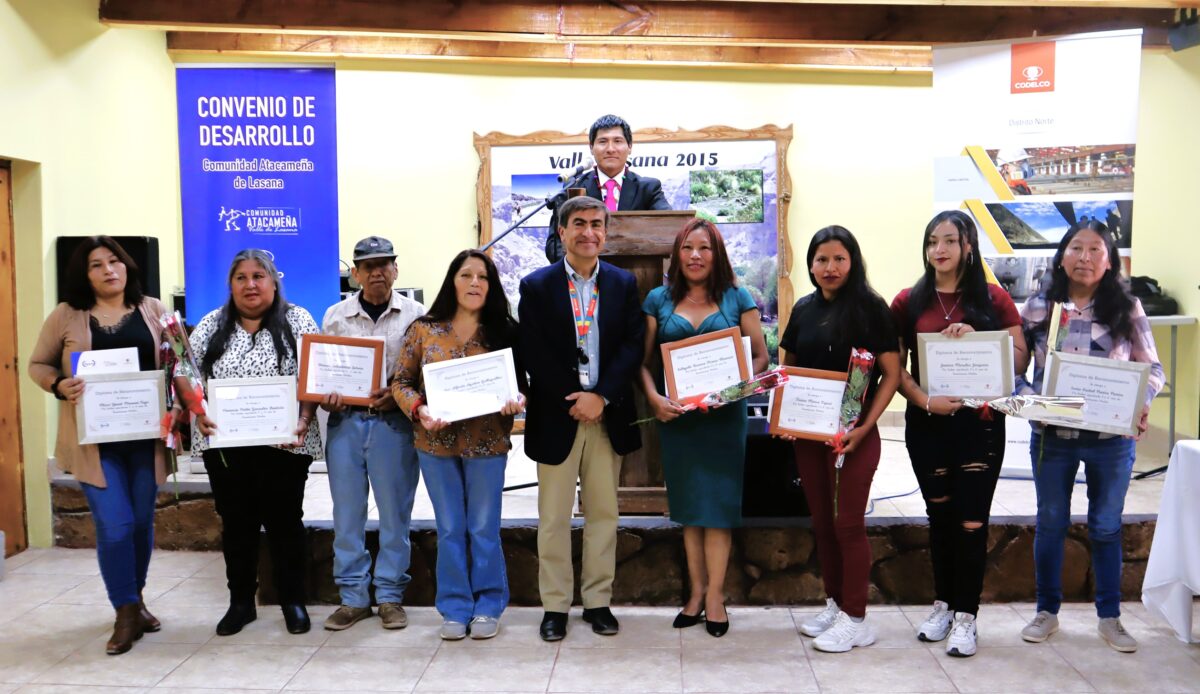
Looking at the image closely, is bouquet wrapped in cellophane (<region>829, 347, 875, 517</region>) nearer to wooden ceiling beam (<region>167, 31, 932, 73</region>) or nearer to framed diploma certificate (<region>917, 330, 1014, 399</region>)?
framed diploma certificate (<region>917, 330, 1014, 399</region>)

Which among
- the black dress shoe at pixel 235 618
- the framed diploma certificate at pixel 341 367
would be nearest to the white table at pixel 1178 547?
the framed diploma certificate at pixel 341 367

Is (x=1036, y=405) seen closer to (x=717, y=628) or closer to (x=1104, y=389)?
(x=1104, y=389)

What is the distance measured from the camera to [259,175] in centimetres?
454

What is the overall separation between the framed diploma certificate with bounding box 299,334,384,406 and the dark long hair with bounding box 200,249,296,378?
0.11 metres

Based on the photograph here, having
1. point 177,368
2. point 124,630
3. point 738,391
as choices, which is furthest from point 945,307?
point 124,630

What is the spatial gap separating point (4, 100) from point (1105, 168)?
5.23 m

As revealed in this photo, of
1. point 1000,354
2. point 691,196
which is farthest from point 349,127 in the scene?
point 1000,354

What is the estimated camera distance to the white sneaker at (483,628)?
11.7 ft

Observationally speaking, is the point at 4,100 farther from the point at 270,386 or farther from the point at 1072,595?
the point at 1072,595

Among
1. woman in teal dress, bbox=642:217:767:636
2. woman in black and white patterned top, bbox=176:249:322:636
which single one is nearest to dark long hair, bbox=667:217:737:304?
woman in teal dress, bbox=642:217:767:636

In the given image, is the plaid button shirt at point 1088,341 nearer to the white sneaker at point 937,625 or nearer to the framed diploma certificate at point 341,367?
the white sneaker at point 937,625

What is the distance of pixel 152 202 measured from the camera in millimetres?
6352

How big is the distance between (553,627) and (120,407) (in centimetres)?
171

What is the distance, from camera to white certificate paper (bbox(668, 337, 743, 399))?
11.0ft
